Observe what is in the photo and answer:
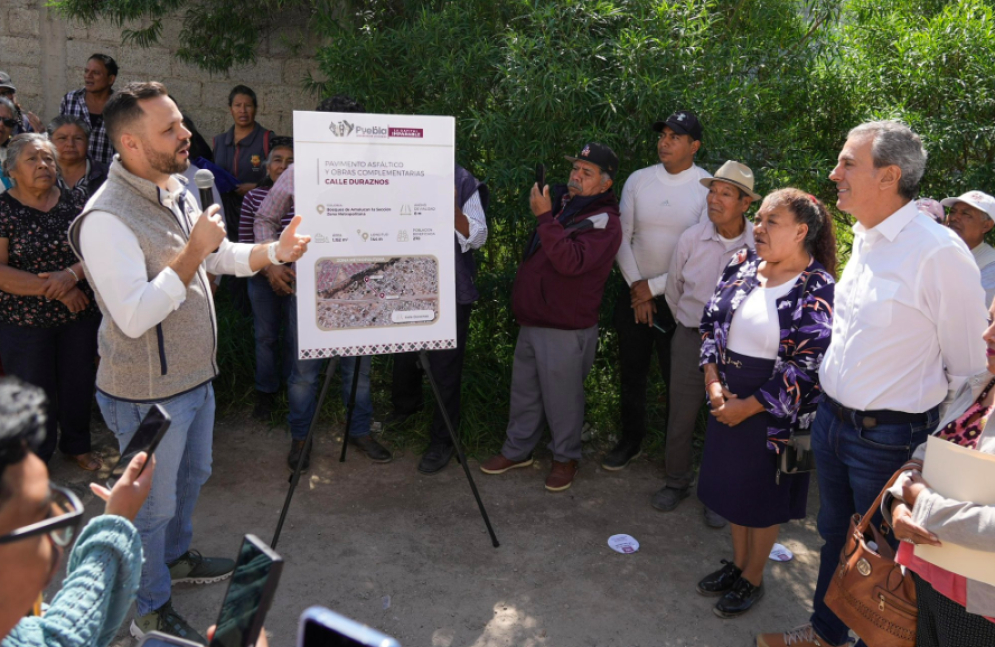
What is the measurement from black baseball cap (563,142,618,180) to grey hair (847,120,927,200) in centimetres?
164

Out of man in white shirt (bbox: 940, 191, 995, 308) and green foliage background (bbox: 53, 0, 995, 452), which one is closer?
man in white shirt (bbox: 940, 191, 995, 308)

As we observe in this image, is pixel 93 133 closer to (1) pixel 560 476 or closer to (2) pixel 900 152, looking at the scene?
(1) pixel 560 476

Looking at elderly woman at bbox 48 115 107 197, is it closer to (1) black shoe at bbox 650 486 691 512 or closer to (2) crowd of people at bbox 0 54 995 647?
(2) crowd of people at bbox 0 54 995 647

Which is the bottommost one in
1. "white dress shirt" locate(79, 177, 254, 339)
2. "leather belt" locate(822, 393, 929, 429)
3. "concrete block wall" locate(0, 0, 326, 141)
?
"leather belt" locate(822, 393, 929, 429)

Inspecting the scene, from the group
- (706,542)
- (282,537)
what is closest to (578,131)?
(706,542)

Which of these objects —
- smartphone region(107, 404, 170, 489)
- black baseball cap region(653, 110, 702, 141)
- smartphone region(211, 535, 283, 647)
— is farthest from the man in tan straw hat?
smartphone region(211, 535, 283, 647)

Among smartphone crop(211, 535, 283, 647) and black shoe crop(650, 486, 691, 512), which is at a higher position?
smartphone crop(211, 535, 283, 647)

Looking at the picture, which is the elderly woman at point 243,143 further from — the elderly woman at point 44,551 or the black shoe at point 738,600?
the elderly woman at point 44,551

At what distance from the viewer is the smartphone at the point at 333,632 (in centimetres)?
101

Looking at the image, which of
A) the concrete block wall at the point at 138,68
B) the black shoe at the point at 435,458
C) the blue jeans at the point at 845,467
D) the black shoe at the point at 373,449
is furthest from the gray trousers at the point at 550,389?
the concrete block wall at the point at 138,68

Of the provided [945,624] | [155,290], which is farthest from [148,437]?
[945,624]

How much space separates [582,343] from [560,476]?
2.55ft

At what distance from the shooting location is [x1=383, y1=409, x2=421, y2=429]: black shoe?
502 cm

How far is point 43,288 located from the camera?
12.9ft
